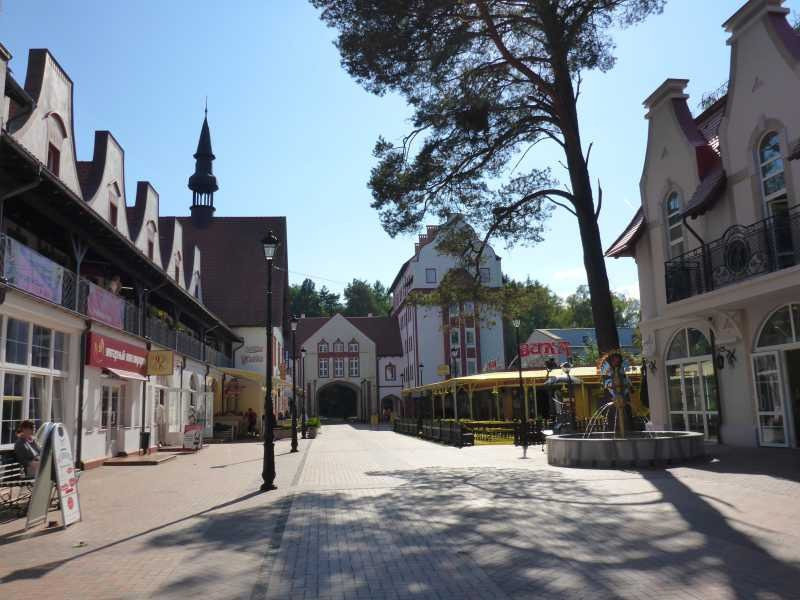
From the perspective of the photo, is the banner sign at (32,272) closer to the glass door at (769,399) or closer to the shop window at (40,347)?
the shop window at (40,347)

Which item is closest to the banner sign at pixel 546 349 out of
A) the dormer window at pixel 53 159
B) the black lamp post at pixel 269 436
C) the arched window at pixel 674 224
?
the arched window at pixel 674 224

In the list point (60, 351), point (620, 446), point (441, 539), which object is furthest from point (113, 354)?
point (441, 539)

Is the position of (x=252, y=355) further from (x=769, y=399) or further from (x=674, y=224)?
(x=769, y=399)

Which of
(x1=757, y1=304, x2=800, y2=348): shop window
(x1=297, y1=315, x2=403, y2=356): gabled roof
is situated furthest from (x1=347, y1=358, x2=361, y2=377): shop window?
(x1=757, y1=304, x2=800, y2=348): shop window

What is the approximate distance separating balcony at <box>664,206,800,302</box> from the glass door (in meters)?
2.07

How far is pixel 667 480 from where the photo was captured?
11625 millimetres

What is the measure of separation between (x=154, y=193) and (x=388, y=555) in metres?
23.6

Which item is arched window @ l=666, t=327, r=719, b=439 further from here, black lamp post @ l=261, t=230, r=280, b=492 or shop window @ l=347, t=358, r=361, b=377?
shop window @ l=347, t=358, r=361, b=377

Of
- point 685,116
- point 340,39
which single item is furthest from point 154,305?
point 685,116

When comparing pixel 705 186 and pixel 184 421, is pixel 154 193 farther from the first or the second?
pixel 705 186

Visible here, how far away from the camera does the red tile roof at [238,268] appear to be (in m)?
44.4

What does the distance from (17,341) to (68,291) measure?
2.33 metres

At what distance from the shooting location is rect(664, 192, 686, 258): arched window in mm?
18828

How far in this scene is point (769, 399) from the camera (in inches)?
608
